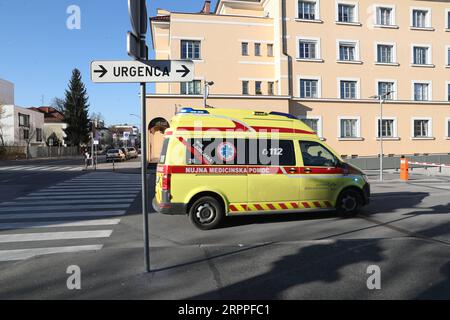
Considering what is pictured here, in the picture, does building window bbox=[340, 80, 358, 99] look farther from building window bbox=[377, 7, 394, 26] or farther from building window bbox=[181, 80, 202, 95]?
building window bbox=[181, 80, 202, 95]

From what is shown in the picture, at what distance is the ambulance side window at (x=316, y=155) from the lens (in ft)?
26.4

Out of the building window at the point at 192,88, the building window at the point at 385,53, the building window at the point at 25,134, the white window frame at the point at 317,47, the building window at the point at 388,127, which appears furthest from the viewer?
the building window at the point at 25,134

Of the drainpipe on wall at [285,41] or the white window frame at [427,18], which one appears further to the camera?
the white window frame at [427,18]

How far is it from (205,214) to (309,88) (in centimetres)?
2657

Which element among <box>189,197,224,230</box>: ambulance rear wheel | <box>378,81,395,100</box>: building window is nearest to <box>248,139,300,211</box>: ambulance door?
<box>189,197,224,230</box>: ambulance rear wheel

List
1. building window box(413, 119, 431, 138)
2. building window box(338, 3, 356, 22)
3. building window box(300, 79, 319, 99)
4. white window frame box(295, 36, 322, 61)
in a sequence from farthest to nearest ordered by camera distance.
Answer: building window box(413, 119, 431, 138) < building window box(338, 3, 356, 22) < building window box(300, 79, 319, 99) < white window frame box(295, 36, 322, 61)

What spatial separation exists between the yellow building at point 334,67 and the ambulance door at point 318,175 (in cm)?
2210

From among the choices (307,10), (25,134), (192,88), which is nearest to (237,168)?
(192,88)

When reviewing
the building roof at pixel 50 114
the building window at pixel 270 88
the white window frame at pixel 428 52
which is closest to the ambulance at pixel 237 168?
the building window at pixel 270 88

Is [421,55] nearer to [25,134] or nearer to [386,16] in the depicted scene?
[386,16]

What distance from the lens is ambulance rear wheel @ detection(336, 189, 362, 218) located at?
27.6 feet

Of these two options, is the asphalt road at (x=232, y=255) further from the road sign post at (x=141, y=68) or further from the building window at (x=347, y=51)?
the building window at (x=347, y=51)

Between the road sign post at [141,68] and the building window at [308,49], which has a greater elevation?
the building window at [308,49]

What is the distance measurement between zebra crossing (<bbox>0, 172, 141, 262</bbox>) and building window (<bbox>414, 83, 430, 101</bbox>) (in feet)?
102
